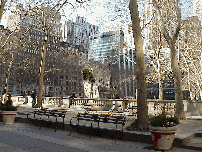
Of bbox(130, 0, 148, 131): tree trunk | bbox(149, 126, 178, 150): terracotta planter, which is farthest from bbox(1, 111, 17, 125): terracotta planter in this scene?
bbox(149, 126, 178, 150): terracotta planter

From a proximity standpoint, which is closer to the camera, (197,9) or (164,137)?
(164,137)

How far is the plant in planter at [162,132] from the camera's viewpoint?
7254 mm

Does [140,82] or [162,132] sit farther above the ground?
[140,82]

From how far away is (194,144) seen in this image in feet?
25.0

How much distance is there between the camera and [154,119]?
758 cm

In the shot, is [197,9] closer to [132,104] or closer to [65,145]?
[132,104]

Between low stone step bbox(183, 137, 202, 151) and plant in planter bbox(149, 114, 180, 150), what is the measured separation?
2.19 ft

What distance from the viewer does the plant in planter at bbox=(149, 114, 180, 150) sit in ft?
23.8

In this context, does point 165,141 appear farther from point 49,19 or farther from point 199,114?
point 49,19

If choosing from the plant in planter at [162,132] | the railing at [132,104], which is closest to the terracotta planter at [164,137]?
the plant in planter at [162,132]

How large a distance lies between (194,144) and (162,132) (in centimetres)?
140

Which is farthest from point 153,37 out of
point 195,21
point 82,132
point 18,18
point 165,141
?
point 165,141

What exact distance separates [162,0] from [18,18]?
1986cm

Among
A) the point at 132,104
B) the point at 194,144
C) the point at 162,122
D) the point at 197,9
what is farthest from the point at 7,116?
the point at 197,9
